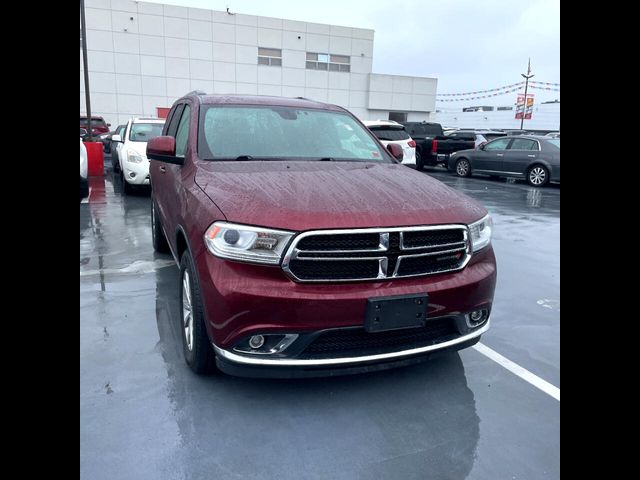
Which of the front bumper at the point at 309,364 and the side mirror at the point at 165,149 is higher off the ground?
the side mirror at the point at 165,149

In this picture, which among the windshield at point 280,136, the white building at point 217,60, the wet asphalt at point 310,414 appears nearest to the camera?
the wet asphalt at point 310,414

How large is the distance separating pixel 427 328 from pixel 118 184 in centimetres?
1158

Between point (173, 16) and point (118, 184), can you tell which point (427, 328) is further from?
point (173, 16)

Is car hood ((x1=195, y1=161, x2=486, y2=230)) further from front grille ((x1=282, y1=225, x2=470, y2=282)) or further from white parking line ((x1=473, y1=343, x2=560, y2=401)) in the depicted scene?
white parking line ((x1=473, y1=343, x2=560, y2=401))

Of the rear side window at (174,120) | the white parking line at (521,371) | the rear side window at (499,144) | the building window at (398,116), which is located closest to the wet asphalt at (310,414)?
the white parking line at (521,371)

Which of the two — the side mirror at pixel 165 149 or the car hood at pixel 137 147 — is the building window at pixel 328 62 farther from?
the side mirror at pixel 165 149

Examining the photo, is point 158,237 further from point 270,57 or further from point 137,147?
point 270,57

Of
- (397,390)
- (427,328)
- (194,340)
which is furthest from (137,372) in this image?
(427,328)

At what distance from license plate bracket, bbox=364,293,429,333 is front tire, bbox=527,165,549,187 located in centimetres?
1320

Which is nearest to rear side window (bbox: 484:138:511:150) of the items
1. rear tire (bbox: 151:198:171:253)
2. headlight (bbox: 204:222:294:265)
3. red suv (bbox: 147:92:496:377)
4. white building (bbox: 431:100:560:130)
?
rear tire (bbox: 151:198:171:253)

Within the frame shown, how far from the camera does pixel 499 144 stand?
1541 centimetres

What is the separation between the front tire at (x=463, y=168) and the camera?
16.2 metres

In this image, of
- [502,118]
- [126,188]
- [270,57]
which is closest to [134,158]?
[126,188]
